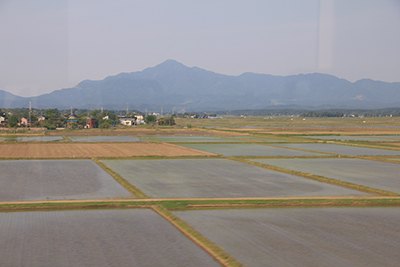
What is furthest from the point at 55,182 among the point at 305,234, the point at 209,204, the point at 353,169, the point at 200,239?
the point at 353,169

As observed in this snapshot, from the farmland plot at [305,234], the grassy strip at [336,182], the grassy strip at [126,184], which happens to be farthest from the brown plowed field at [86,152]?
the farmland plot at [305,234]

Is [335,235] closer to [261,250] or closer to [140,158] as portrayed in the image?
[261,250]

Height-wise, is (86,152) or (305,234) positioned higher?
(86,152)

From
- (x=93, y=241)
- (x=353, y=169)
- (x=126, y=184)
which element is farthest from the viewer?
(x=353, y=169)

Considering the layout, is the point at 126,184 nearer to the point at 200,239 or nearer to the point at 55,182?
the point at 55,182

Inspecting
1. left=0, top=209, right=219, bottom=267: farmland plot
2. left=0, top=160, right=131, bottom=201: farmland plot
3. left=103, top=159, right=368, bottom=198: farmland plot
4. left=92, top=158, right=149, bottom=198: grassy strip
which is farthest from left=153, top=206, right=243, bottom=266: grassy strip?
left=0, top=160, right=131, bottom=201: farmland plot

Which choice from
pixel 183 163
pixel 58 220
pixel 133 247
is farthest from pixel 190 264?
pixel 183 163

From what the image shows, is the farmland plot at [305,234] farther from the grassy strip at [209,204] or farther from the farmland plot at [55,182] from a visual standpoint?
the farmland plot at [55,182]
